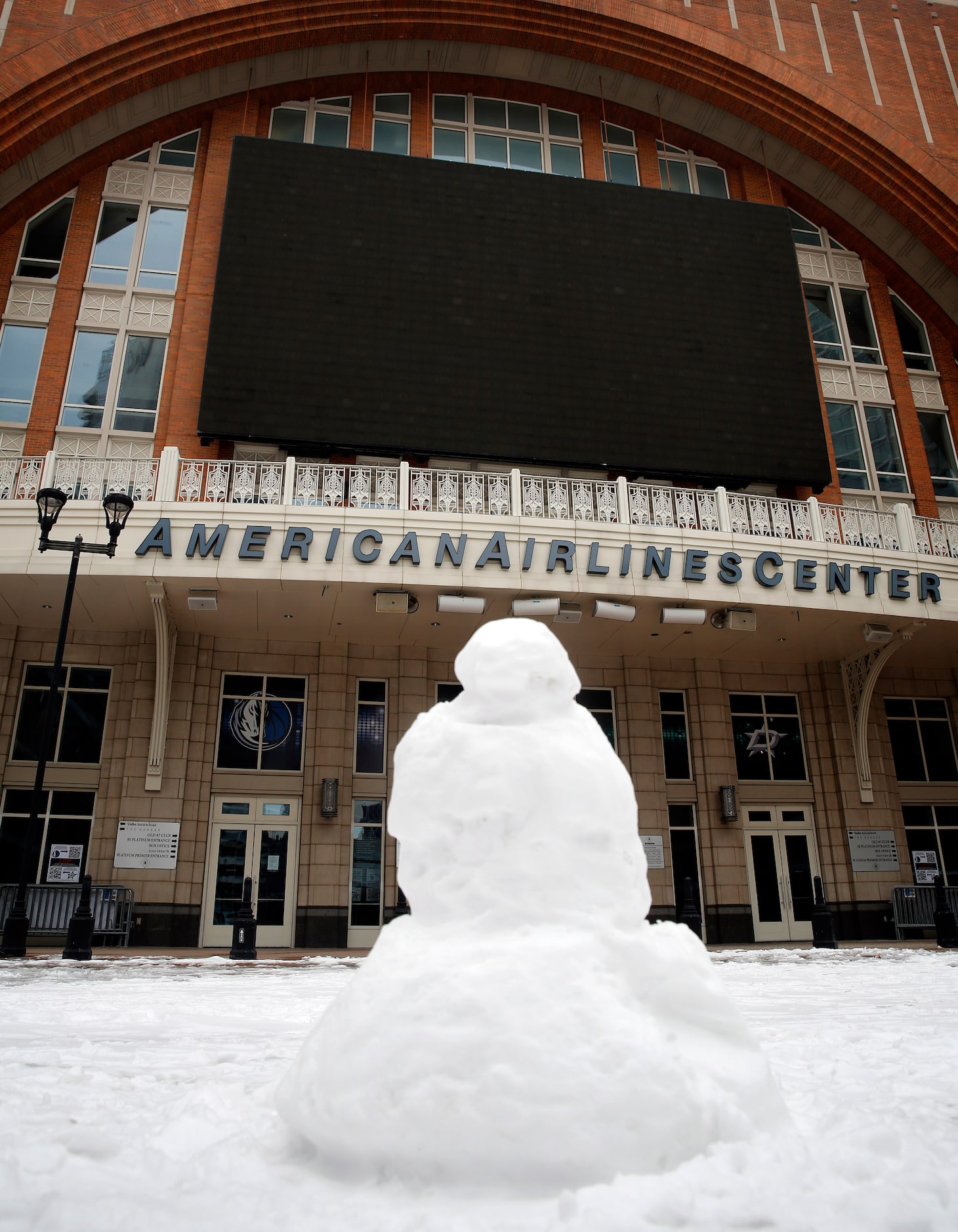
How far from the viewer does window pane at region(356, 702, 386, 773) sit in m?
17.5

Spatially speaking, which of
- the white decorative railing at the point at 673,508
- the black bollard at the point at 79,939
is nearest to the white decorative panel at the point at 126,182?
the white decorative railing at the point at 673,508

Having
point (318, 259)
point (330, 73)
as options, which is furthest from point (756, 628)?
point (330, 73)

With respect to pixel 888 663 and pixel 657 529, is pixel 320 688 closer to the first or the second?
pixel 657 529

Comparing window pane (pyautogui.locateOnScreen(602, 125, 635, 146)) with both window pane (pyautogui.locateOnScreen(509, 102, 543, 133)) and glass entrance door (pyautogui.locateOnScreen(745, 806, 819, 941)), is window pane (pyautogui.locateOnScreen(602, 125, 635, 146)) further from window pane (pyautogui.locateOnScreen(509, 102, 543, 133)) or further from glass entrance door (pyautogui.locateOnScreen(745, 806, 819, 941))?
glass entrance door (pyautogui.locateOnScreen(745, 806, 819, 941))

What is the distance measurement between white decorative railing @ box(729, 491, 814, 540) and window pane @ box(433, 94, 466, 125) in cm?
1421

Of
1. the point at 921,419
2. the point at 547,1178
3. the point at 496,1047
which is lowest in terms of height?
the point at 547,1178

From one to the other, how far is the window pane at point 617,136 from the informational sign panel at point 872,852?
63.6 ft

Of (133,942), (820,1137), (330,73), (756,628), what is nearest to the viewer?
(820,1137)

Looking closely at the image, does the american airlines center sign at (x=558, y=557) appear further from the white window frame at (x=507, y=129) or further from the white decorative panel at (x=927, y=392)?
the white window frame at (x=507, y=129)

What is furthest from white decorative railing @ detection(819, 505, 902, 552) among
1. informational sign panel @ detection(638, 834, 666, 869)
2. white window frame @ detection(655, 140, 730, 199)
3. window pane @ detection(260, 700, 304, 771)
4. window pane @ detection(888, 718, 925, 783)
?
white window frame @ detection(655, 140, 730, 199)

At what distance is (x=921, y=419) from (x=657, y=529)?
1207 centimetres

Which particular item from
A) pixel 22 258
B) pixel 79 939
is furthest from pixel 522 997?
pixel 22 258

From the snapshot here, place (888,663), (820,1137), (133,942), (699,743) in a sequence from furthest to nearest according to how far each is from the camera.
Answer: (888,663), (699,743), (133,942), (820,1137)

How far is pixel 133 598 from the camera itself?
15578 mm
